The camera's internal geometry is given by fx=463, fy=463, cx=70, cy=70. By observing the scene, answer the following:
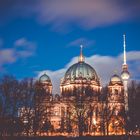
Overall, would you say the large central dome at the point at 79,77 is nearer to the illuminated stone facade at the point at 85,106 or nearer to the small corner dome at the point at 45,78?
the illuminated stone facade at the point at 85,106

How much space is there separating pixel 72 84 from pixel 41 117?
74.3m

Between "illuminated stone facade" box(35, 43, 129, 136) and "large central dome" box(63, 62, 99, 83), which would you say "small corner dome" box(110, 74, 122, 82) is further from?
"large central dome" box(63, 62, 99, 83)

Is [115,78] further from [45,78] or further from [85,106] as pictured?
[85,106]

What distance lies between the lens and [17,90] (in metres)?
86.3

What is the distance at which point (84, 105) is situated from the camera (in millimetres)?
106188

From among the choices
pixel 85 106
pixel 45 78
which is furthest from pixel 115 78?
pixel 85 106

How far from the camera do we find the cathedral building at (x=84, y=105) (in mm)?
99875

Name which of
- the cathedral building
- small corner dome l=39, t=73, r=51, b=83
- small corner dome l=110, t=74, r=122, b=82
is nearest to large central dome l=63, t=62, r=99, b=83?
the cathedral building

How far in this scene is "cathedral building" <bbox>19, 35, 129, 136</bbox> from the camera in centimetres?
9988

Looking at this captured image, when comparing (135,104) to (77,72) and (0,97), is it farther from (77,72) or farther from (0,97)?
(77,72)

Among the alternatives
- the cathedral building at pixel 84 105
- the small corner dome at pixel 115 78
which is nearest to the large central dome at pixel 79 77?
the cathedral building at pixel 84 105

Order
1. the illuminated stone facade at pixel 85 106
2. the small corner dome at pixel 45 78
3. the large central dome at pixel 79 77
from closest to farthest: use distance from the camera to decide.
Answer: the illuminated stone facade at pixel 85 106, the large central dome at pixel 79 77, the small corner dome at pixel 45 78

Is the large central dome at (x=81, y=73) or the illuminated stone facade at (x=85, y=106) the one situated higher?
the large central dome at (x=81, y=73)

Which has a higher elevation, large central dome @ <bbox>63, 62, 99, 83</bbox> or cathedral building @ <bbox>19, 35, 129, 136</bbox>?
large central dome @ <bbox>63, 62, 99, 83</bbox>
